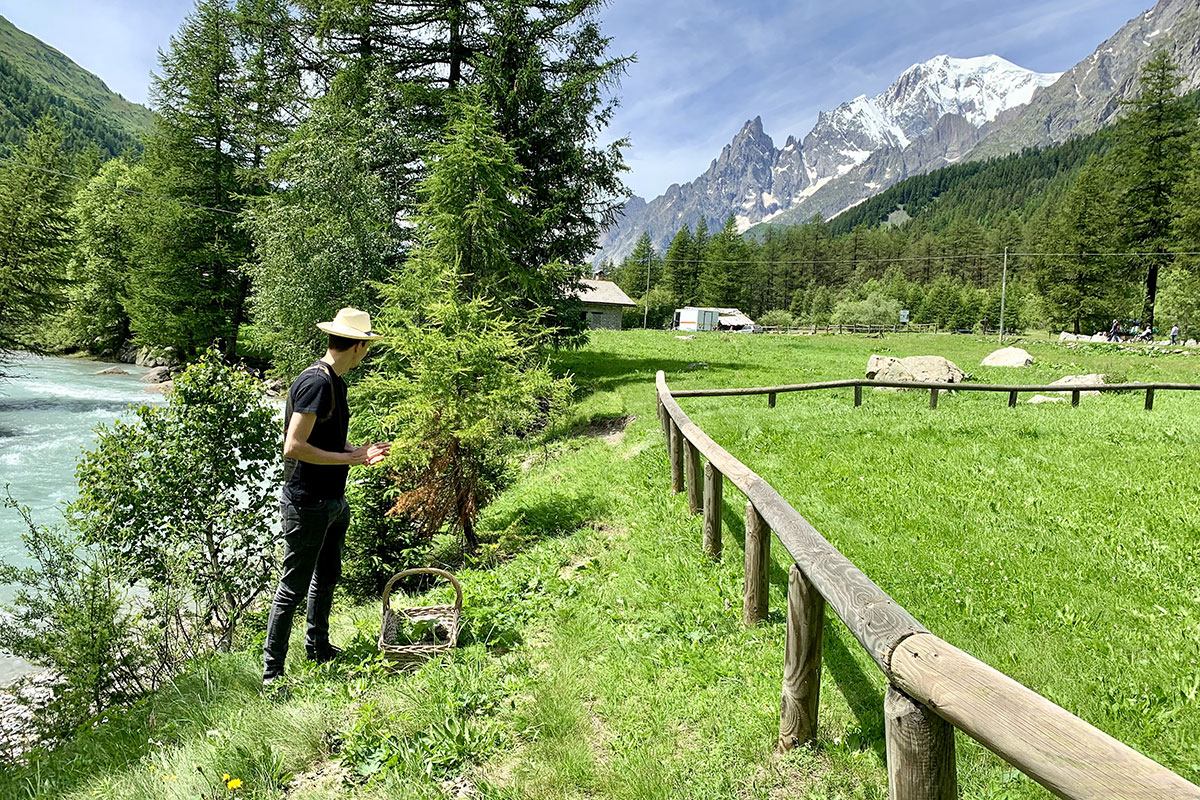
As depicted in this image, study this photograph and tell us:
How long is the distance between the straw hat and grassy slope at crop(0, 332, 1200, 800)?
2.49 m

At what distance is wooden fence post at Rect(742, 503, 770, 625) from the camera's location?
4184 millimetres

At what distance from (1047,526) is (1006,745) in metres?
5.73

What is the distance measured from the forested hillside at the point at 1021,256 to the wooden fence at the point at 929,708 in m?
44.8

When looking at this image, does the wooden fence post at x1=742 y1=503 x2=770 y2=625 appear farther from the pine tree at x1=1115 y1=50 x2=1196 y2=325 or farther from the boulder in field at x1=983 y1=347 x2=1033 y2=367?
the pine tree at x1=1115 y1=50 x2=1196 y2=325

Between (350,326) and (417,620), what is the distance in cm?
246

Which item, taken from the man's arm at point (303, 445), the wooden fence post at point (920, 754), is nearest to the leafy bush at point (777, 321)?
the man's arm at point (303, 445)

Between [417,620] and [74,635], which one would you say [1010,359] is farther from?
[74,635]

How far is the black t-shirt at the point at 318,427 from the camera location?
4.27 meters

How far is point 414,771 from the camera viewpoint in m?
3.34

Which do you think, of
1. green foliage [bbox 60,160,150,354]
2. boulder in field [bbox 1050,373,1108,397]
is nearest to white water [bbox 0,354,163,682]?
green foliage [bbox 60,160,150,354]

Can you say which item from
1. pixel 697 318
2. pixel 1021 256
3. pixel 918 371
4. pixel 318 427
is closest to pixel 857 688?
pixel 318 427

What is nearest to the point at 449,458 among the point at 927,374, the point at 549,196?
the point at 549,196

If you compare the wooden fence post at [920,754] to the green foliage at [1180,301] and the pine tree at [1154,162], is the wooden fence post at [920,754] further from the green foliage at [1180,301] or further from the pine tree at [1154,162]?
the pine tree at [1154,162]

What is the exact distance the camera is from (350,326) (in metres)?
4.61
